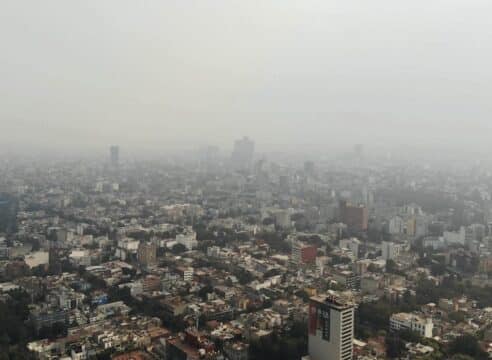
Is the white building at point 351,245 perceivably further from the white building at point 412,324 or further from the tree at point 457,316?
the white building at point 412,324

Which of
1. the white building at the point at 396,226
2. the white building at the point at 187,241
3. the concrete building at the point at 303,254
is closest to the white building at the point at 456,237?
the white building at the point at 396,226

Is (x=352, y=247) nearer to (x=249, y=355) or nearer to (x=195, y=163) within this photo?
(x=249, y=355)

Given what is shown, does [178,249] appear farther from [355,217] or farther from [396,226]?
[396,226]

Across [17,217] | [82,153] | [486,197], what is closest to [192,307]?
[17,217]

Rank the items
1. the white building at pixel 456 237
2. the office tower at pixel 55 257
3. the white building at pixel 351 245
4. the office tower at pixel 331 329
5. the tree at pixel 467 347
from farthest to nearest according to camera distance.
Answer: the white building at pixel 456 237, the white building at pixel 351 245, the office tower at pixel 55 257, the tree at pixel 467 347, the office tower at pixel 331 329

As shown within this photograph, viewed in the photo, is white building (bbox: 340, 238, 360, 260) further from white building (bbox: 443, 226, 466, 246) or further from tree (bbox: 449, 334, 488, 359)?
tree (bbox: 449, 334, 488, 359)
